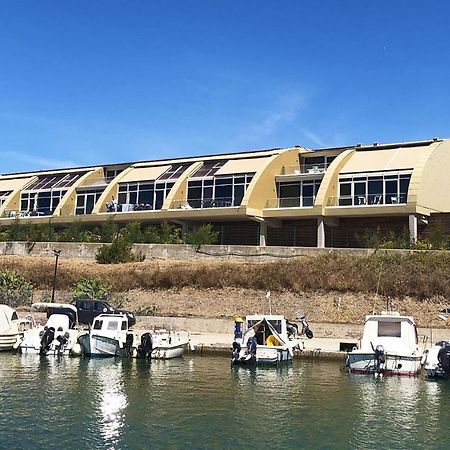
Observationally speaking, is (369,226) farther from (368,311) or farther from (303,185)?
(368,311)

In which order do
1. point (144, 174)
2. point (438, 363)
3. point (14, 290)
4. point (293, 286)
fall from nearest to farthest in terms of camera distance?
1. point (438, 363)
2. point (293, 286)
3. point (14, 290)
4. point (144, 174)

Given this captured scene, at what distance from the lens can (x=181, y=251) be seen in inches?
1849

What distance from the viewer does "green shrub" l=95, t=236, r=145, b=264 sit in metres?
47.1

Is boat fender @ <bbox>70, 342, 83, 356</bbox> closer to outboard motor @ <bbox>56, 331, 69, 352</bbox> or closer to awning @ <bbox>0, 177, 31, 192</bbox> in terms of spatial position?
outboard motor @ <bbox>56, 331, 69, 352</bbox>

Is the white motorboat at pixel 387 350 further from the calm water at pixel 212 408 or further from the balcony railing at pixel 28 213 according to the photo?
the balcony railing at pixel 28 213

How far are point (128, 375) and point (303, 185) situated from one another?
32090mm

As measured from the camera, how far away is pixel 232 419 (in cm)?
1867

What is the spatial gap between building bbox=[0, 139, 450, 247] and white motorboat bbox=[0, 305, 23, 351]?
23.2 m

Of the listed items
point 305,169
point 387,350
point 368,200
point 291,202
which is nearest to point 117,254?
point 291,202

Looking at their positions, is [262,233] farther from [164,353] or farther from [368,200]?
[164,353]

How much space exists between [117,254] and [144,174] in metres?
15.9

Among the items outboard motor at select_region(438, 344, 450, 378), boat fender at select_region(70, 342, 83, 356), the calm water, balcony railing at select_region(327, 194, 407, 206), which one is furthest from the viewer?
balcony railing at select_region(327, 194, 407, 206)

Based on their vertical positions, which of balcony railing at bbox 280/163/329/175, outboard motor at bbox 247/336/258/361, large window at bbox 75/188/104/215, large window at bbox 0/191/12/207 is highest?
balcony railing at bbox 280/163/329/175

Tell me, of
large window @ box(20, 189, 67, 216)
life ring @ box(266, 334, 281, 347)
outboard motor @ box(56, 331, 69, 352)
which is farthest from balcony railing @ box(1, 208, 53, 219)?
life ring @ box(266, 334, 281, 347)
